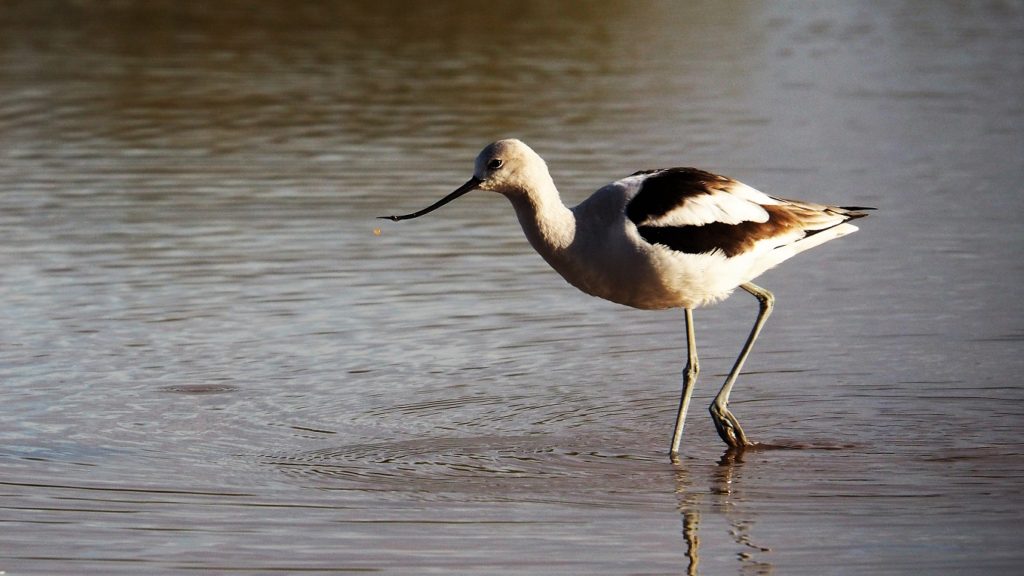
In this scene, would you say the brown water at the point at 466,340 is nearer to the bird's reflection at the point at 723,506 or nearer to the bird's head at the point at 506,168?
the bird's reflection at the point at 723,506

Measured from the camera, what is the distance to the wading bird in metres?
7.86

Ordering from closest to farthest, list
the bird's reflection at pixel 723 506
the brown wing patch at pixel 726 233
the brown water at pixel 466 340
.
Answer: the bird's reflection at pixel 723 506 < the brown water at pixel 466 340 < the brown wing patch at pixel 726 233

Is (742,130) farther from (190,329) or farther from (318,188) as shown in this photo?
(190,329)

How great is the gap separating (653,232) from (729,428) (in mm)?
1126

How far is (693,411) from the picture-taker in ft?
29.8

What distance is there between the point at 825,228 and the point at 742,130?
9.16 m

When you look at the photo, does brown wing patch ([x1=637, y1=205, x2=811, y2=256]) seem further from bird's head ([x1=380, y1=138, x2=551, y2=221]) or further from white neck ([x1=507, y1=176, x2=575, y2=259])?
bird's head ([x1=380, y1=138, x2=551, y2=221])

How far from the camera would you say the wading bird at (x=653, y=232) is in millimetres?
7863

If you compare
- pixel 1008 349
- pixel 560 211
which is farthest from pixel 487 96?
pixel 560 211

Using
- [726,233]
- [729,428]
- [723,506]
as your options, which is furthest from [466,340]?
[723,506]

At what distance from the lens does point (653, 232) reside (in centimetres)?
790

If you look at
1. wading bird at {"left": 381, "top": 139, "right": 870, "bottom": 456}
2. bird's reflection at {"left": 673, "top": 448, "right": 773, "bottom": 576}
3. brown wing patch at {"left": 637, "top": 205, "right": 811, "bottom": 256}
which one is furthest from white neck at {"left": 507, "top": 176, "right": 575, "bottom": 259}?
bird's reflection at {"left": 673, "top": 448, "right": 773, "bottom": 576}

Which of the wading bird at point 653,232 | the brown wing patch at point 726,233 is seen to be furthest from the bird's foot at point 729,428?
the brown wing patch at point 726,233

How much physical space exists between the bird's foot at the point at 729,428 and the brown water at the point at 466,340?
13cm
